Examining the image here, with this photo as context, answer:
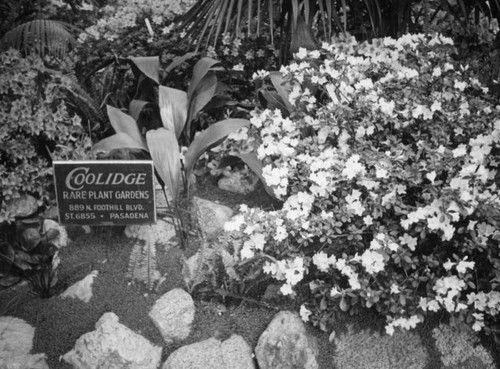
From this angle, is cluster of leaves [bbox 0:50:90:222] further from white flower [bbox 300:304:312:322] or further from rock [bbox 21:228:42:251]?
white flower [bbox 300:304:312:322]

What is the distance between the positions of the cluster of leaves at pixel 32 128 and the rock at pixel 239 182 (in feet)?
2.67

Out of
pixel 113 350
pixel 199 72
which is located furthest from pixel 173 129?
pixel 113 350

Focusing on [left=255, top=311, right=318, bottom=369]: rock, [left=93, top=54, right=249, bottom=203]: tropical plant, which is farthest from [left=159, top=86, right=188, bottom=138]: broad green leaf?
[left=255, top=311, right=318, bottom=369]: rock

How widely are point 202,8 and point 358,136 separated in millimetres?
1555

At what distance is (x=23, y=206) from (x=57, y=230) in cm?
28

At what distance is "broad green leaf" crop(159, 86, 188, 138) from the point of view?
314 cm

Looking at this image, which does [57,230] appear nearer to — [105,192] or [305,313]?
[105,192]

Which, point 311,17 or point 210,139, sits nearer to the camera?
point 210,139

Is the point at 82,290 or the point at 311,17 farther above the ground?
the point at 311,17

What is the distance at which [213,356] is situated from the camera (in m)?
2.50

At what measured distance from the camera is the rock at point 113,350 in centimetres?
247

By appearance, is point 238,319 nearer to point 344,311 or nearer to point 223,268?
point 223,268

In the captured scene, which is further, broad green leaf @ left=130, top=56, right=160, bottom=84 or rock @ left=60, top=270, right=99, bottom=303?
broad green leaf @ left=130, top=56, right=160, bottom=84

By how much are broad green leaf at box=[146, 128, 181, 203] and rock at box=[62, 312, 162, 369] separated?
0.67 meters
